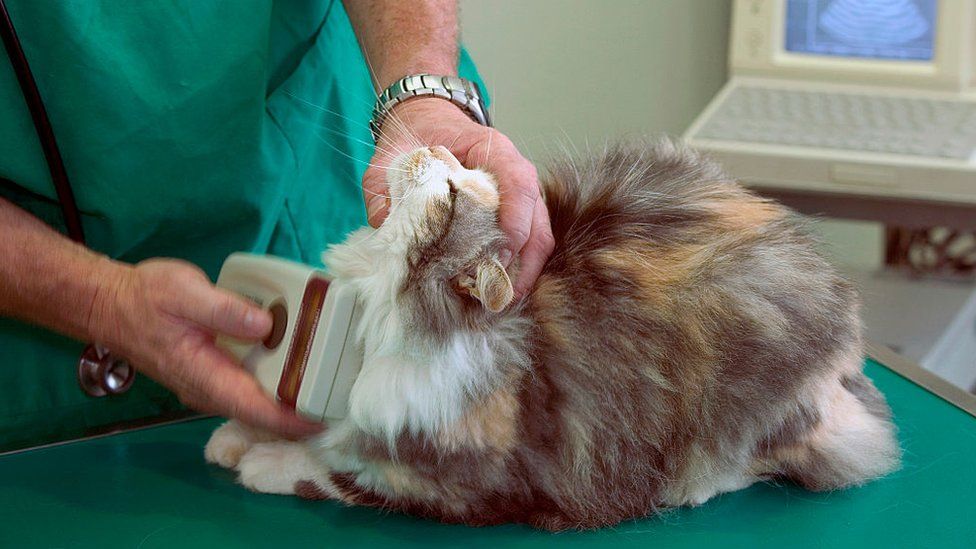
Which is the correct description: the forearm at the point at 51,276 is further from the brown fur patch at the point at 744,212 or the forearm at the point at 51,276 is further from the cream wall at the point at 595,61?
the cream wall at the point at 595,61

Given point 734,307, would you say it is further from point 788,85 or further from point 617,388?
point 788,85

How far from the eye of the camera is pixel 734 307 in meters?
0.77

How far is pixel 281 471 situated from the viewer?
32.9 inches

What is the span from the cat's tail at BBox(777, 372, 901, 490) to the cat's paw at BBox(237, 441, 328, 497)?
40 centimetres

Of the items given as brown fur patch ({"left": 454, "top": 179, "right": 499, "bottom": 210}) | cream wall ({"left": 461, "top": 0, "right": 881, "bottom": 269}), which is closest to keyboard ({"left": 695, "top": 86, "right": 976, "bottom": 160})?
cream wall ({"left": 461, "top": 0, "right": 881, "bottom": 269})

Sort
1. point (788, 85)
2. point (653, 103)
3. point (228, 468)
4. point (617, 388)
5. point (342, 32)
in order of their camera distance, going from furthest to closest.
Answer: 1. point (653, 103)
2. point (788, 85)
3. point (342, 32)
4. point (228, 468)
5. point (617, 388)

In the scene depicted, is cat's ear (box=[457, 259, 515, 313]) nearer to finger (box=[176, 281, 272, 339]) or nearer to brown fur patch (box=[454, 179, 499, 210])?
brown fur patch (box=[454, 179, 499, 210])

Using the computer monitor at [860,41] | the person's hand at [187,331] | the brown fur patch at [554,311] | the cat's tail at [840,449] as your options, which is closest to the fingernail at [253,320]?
the person's hand at [187,331]

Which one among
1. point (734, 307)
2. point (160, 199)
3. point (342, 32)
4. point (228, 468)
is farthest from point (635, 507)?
point (342, 32)

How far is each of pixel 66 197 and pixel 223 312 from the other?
250mm

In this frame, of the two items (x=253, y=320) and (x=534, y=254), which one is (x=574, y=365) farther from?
(x=253, y=320)

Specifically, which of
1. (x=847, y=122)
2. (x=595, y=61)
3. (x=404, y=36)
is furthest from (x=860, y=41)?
(x=404, y=36)

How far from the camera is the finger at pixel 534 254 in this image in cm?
79

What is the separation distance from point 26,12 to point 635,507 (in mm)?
717
